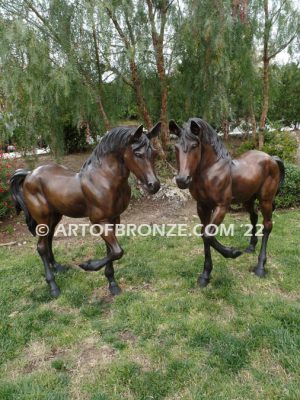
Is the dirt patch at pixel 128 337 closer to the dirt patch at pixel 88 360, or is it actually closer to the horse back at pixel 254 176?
the dirt patch at pixel 88 360

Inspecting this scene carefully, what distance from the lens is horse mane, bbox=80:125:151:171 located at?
2.77 meters

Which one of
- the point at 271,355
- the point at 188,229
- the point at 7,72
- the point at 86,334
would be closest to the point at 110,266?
the point at 86,334

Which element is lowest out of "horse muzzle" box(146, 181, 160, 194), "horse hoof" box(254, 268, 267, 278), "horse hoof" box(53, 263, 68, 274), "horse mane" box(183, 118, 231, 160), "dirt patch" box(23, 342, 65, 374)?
"dirt patch" box(23, 342, 65, 374)

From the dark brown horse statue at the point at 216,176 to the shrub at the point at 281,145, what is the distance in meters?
3.80

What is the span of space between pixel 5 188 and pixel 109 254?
3.49 metres

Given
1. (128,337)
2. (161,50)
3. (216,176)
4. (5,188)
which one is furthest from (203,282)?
(161,50)

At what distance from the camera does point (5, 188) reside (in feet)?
18.7

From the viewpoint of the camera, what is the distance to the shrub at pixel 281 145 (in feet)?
23.9

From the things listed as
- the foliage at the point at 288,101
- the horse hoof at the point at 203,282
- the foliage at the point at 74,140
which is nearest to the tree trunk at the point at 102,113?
the foliage at the point at 74,140

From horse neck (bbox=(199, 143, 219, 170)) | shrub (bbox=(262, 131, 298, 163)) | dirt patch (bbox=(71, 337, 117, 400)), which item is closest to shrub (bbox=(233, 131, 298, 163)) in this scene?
shrub (bbox=(262, 131, 298, 163))

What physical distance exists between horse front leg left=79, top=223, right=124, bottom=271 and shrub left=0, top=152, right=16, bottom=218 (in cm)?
332

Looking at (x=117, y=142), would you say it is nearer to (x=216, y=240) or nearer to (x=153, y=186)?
(x=153, y=186)

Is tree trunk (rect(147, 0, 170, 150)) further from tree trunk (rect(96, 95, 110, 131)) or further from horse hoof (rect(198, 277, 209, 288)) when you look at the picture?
horse hoof (rect(198, 277, 209, 288))

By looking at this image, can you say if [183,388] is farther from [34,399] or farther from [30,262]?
[30,262]
